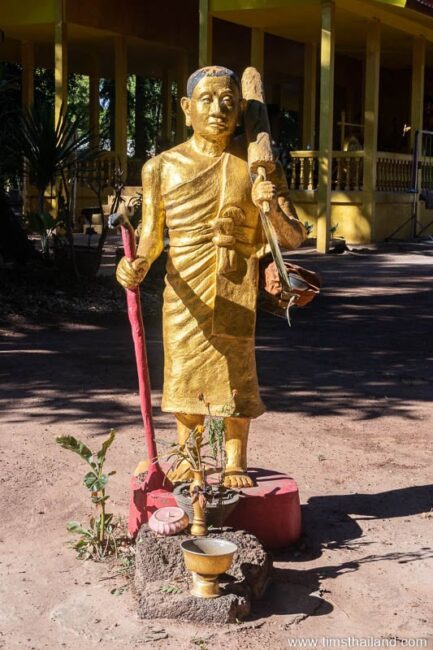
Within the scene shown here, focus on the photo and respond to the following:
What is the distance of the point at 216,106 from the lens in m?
4.07

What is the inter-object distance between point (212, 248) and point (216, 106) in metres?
0.59

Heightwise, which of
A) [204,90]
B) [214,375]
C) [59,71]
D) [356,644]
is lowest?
[356,644]

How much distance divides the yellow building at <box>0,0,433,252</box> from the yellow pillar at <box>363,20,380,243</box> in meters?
0.02

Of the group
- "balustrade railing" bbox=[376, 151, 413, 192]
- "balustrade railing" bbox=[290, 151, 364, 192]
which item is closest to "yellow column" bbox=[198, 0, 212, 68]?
"balustrade railing" bbox=[290, 151, 364, 192]

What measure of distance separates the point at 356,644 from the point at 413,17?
15093mm

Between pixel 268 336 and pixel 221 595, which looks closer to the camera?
pixel 221 595

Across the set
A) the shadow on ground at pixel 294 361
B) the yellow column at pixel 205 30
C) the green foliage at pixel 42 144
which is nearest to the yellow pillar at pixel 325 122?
the yellow column at pixel 205 30

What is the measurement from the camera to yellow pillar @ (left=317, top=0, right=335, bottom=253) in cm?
1497

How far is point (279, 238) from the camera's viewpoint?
4117 mm

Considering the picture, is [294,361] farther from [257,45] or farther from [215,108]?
[257,45]

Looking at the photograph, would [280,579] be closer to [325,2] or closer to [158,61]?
[325,2]

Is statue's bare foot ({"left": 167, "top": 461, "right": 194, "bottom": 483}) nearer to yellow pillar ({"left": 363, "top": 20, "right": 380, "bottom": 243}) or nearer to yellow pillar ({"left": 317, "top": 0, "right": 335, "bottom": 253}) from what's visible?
yellow pillar ({"left": 317, "top": 0, "right": 335, "bottom": 253})

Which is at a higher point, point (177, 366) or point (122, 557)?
point (177, 366)

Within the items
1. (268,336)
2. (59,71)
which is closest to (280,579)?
(268,336)
